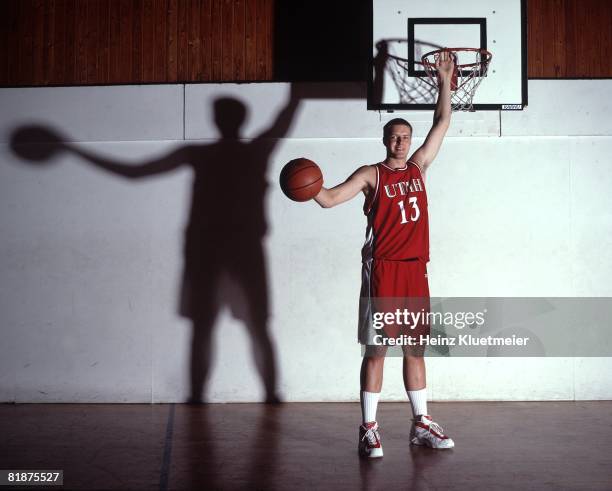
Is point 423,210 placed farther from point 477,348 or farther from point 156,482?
A: point 156,482

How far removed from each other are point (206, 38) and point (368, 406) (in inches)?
129

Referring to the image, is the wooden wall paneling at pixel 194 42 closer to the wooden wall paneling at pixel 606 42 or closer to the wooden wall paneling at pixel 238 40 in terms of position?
the wooden wall paneling at pixel 238 40

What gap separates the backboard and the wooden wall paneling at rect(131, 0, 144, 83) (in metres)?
1.94

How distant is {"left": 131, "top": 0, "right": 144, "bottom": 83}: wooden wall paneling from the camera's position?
5094mm

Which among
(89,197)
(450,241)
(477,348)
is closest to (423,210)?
(450,241)

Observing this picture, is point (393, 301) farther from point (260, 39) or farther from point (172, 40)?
point (172, 40)

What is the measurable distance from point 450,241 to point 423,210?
54.3 inches

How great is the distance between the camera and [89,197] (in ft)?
16.4

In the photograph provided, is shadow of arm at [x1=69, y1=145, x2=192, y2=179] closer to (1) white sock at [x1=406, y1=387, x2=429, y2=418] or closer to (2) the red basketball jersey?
(2) the red basketball jersey

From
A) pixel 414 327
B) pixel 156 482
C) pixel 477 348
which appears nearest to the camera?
pixel 156 482

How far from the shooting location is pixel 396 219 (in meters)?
3.60

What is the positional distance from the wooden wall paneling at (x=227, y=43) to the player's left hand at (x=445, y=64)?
67.5 inches

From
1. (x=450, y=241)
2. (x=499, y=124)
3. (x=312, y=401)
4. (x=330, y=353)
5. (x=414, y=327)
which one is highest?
(x=499, y=124)

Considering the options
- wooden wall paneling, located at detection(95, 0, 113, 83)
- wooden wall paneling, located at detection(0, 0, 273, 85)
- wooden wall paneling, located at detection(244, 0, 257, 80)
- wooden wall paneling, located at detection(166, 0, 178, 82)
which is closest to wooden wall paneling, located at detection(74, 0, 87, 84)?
wooden wall paneling, located at detection(0, 0, 273, 85)
